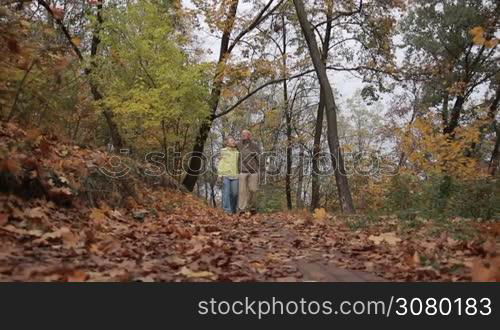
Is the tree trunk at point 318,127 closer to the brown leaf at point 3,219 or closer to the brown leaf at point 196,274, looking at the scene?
the brown leaf at point 3,219

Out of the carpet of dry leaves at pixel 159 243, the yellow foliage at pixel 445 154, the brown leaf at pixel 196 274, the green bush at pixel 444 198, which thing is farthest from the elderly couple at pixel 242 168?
the brown leaf at pixel 196 274

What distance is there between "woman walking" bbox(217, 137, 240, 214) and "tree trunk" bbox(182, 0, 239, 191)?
19.2ft

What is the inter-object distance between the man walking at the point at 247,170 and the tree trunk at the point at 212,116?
235 inches

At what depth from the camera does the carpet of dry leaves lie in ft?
12.3

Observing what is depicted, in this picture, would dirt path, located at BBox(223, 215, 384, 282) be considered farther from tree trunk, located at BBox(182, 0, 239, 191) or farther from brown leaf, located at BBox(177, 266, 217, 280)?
tree trunk, located at BBox(182, 0, 239, 191)

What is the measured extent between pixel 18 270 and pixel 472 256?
12.4ft

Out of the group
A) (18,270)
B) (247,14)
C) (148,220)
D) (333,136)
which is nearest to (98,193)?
(148,220)

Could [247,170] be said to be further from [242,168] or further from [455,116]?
[455,116]

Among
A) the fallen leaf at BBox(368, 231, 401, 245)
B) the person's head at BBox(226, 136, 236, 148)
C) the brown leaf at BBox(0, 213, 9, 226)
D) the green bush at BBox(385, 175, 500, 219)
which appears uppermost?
the person's head at BBox(226, 136, 236, 148)

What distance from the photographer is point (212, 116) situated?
59.2 ft

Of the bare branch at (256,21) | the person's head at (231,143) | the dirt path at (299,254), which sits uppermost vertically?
the bare branch at (256,21)

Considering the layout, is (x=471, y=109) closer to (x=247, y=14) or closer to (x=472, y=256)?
(x=247, y=14)

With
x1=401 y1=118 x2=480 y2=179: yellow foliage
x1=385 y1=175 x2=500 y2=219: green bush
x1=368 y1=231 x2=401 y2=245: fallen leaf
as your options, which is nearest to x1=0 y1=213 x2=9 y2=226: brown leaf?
x1=368 y1=231 x2=401 y2=245: fallen leaf

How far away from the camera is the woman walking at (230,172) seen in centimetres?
1144
